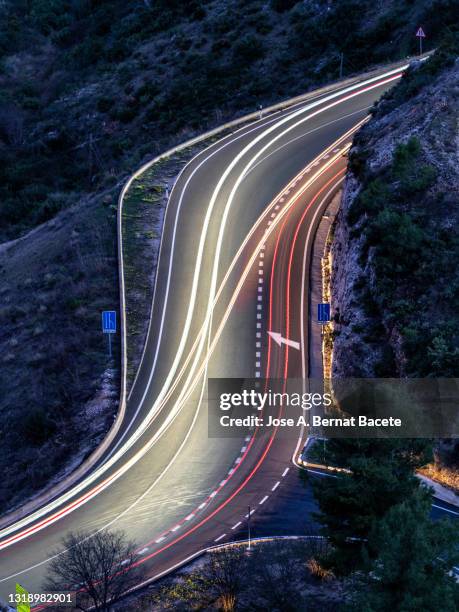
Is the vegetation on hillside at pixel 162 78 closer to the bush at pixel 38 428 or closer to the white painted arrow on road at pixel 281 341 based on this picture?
the white painted arrow on road at pixel 281 341

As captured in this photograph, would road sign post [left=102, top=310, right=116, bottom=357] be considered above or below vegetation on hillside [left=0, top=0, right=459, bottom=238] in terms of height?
below

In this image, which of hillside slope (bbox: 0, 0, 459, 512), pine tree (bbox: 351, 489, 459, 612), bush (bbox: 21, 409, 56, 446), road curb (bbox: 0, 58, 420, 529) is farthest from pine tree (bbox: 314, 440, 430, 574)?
bush (bbox: 21, 409, 56, 446)

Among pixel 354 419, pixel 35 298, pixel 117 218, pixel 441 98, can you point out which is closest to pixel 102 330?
pixel 35 298

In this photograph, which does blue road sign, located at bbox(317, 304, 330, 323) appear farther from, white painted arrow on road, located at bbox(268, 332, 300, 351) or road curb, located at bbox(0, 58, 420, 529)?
road curb, located at bbox(0, 58, 420, 529)

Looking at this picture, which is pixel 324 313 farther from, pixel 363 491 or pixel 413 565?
pixel 413 565

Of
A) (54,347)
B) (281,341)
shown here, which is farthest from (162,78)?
(281,341)

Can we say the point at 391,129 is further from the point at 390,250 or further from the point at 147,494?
the point at 147,494

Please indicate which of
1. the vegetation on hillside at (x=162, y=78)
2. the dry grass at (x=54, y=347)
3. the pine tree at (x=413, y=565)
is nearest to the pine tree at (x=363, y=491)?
the pine tree at (x=413, y=565)
